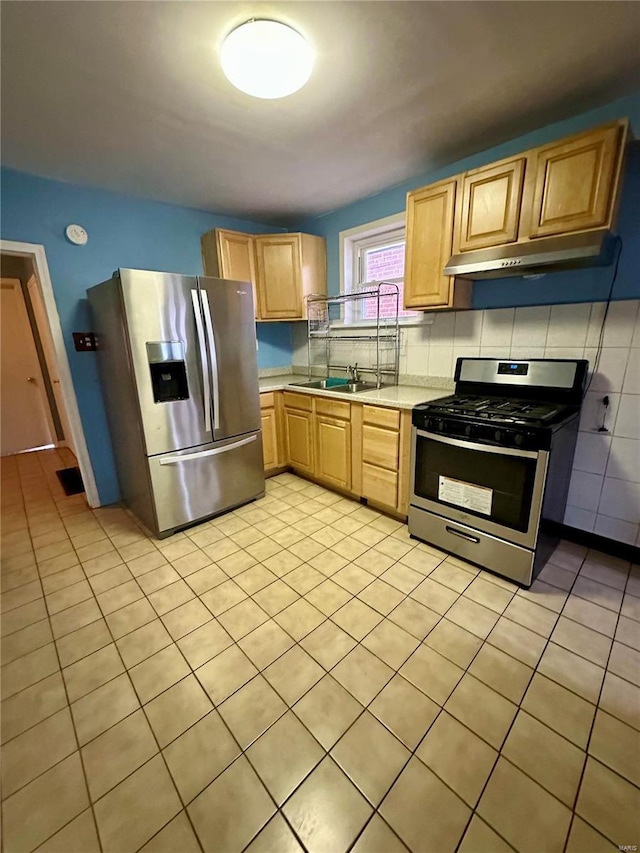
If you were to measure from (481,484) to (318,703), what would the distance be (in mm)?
1330

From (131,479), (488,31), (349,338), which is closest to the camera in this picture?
(488,31)

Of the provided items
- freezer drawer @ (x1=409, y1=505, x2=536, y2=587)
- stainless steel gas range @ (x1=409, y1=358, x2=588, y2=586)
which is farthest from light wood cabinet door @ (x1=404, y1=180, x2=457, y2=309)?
freezer drawer @ (x1=409, y1=505, x2=536, y2=587)

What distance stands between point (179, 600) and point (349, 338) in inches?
99.1

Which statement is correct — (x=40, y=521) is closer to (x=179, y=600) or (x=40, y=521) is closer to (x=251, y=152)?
(x=179, y=600)

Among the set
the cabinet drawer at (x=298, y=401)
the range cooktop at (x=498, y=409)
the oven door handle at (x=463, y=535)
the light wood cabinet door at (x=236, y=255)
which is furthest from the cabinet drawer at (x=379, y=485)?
the light wood cabinet door at (x=236, y=255)

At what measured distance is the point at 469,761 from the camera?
1.14 m

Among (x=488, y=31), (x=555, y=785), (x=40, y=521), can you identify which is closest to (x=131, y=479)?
(x=40, y=521)

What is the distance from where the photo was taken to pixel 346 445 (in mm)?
2805

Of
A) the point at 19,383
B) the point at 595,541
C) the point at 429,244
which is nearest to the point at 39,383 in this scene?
the point at 19,383

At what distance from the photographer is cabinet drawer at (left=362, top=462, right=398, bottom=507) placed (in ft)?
8.29

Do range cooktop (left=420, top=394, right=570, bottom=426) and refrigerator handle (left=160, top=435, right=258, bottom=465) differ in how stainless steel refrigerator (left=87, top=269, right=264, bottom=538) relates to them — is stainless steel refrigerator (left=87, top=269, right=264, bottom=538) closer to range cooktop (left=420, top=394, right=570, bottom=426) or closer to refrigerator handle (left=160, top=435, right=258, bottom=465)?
refrigerator handle (left=160, top=435, right=258, bottom=465)

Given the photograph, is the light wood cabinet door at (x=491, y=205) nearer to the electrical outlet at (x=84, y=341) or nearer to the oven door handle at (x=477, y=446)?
the oven door handle at (x=477, y=446)

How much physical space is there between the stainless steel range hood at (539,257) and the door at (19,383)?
4.98 metres

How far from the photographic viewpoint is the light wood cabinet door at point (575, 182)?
1.62 metres
